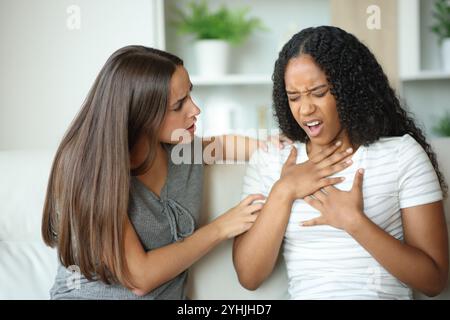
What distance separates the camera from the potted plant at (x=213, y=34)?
2783 mm

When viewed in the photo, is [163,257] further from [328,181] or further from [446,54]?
[446,54]

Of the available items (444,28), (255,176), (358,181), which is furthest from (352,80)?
(444,28)

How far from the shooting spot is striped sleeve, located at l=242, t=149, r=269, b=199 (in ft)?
4.27

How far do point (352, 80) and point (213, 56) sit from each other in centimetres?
167

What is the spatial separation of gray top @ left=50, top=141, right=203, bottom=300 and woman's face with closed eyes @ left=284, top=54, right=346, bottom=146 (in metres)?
0.32

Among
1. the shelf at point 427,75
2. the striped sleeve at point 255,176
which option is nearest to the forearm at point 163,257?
the striped sleeve at point 255,176

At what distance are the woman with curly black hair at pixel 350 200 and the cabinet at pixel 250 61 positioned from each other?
1.75 metres

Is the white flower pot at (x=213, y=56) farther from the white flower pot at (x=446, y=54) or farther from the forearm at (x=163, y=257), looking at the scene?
the forearm at (x=163, y=257)

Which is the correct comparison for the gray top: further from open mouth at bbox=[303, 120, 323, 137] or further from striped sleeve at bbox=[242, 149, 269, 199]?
open mouth at bbox=[303, 120, 323, 137]

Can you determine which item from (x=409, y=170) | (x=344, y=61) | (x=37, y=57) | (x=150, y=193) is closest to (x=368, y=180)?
(x=409, y=170)

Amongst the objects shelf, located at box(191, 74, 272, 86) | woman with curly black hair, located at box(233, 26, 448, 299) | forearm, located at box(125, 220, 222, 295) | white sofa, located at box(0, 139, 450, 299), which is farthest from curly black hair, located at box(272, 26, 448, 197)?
→ shelf, located at box(191, 74, 272, 86)

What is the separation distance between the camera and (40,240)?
1.46m

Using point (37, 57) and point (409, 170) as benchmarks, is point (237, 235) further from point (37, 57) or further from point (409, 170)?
point (37, 57)
